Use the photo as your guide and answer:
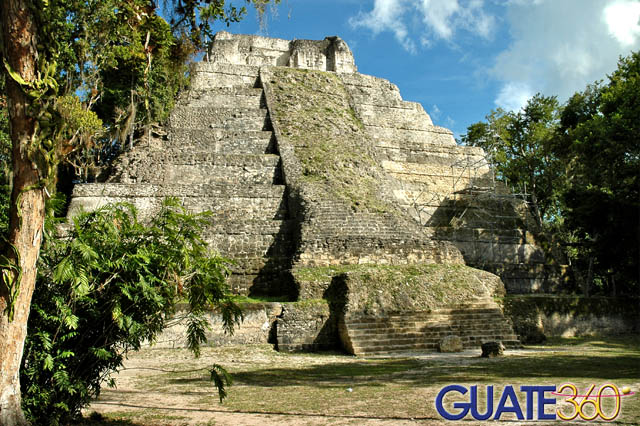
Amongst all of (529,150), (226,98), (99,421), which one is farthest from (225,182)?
(529,150)

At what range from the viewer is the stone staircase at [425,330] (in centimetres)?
1120

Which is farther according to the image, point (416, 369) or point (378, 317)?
point (378, 317)

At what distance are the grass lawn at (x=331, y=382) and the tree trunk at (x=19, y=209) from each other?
1431 mm

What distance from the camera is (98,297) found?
15.8 ft

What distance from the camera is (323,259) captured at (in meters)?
13.4

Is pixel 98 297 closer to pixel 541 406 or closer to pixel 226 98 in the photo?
pixel 541 406

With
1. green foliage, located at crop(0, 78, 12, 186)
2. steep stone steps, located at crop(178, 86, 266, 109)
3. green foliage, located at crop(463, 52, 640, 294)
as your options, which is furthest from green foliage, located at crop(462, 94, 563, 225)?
green foliage, located at crop(0, 78, 12, 186)

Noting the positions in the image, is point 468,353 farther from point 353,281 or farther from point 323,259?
point 323,259

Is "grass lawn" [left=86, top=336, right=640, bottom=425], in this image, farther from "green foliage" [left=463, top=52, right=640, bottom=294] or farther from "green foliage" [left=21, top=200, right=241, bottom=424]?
"green foliage" [left=463, top=52, right=640, bottom=294]

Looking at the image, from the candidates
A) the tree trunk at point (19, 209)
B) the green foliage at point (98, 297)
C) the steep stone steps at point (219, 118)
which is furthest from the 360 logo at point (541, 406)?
the steep stone steps at point (219, 118)

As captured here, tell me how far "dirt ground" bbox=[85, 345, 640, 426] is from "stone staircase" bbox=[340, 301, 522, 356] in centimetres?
59

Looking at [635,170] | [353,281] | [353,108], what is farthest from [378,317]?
[353,108]

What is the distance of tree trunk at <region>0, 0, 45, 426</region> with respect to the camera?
3986 mm

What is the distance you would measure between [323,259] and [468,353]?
4.33m
